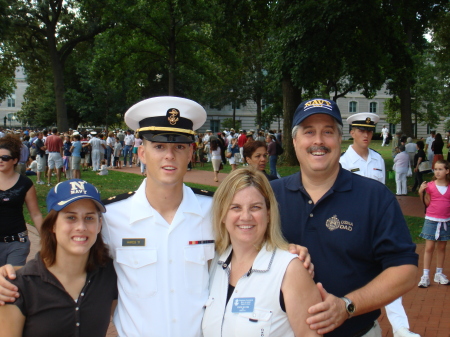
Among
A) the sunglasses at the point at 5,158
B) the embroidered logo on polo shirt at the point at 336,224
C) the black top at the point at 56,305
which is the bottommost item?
the black top at the point at 56,305

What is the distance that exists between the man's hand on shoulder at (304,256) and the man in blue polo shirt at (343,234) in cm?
11

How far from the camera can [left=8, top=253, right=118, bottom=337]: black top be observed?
7.82 feet

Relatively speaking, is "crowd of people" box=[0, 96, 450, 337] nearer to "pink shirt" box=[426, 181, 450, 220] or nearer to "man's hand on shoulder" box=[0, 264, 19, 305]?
"man's hand on shoulder" box=[0, 264, 19, 305]

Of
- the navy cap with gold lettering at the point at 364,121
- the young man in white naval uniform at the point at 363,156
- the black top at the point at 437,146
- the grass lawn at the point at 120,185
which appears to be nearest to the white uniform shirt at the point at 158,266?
the young man in white naval uniform at the point at 363,156

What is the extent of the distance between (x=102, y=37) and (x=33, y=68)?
367 inches

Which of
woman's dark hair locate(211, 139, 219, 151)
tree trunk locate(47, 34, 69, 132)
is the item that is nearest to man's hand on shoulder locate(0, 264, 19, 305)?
woman's dark hair locate(211, 139, 219, 151)

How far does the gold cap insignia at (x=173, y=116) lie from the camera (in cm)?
285

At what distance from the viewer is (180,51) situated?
26.9 metres

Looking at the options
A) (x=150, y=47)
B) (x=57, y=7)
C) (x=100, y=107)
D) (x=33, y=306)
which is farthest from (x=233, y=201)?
(x=100, y=107)

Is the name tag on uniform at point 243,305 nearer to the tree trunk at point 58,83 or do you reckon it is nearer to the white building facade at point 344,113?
the tree trunk at point 58,83

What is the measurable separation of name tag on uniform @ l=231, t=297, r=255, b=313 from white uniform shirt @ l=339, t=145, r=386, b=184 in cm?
424

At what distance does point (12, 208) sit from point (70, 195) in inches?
112

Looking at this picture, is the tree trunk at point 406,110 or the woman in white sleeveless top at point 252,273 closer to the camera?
the woman in white sleeveless top at point 252,273

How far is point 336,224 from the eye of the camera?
2434mm
